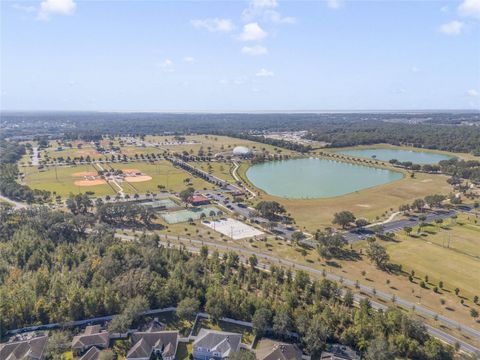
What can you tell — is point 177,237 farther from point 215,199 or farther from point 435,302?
point 435,302

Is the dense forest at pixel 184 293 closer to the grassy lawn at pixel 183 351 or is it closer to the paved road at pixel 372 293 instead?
the paved road at pixel 372 293

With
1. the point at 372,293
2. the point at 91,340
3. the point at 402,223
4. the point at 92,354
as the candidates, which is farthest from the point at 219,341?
the point at 402,223

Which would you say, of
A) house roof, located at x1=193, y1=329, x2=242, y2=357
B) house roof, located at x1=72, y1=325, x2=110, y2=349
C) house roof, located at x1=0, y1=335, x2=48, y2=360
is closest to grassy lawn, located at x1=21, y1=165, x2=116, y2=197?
house roof, located at x1=72, y1=325, x2=110, y2=349

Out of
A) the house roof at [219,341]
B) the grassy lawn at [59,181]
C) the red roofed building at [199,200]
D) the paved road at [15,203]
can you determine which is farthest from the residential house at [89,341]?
the grassy lawn at [59,181]

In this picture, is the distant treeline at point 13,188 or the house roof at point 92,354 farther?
the distant treeline at point 13,188

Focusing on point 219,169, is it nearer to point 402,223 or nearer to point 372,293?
point 402,223

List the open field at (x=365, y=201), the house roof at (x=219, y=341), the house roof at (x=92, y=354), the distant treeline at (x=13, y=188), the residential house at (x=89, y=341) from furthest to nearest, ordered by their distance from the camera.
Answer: the distant treeline at (x=13, y=188) → the open field at (x=365, y=201) → the residential house at (x=89, y=341) → the house roof at (x=219, y=341) → the house roof at (x=92, y=354)

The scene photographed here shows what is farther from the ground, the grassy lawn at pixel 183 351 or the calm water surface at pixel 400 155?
the calm water surface at pixel 400 155
